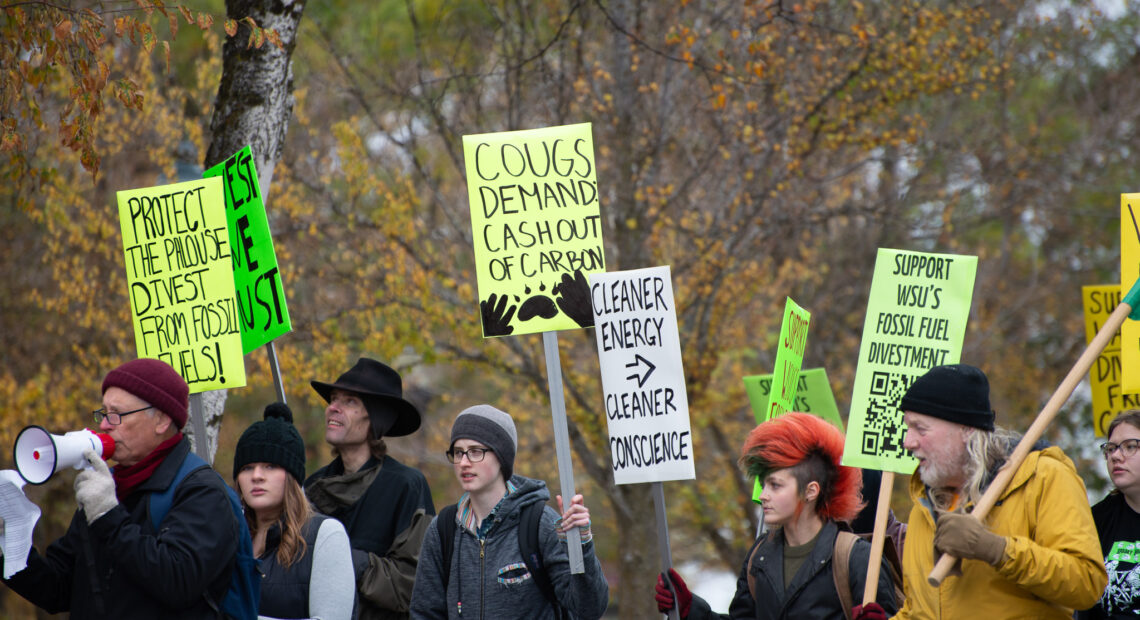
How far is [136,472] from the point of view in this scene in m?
3.89

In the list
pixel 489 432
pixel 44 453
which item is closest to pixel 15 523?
pixel 44 453

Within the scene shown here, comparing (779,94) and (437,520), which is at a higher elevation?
(779,94)

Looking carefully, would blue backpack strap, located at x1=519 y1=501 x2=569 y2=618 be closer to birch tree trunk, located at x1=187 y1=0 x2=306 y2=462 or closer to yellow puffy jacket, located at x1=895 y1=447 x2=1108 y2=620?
yellow puffy jacket, located at x1=895 y1=447 x2=1108 y2=620

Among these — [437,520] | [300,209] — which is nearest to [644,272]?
[437,520]

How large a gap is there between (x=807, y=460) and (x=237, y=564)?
2228mm

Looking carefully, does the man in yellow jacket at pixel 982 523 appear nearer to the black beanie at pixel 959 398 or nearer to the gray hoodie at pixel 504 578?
the black beanie at pixel 959 398

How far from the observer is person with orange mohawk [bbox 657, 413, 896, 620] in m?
4.49

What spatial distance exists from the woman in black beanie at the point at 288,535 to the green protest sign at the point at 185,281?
0.88 meters

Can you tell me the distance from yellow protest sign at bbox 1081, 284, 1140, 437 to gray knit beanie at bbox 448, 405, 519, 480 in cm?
395

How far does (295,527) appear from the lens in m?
4.71

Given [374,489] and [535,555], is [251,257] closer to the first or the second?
[374,489]

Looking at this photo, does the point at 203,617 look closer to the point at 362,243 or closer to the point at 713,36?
the point at 362,243

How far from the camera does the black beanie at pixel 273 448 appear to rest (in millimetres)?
4848

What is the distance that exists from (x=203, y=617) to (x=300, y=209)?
890cm
